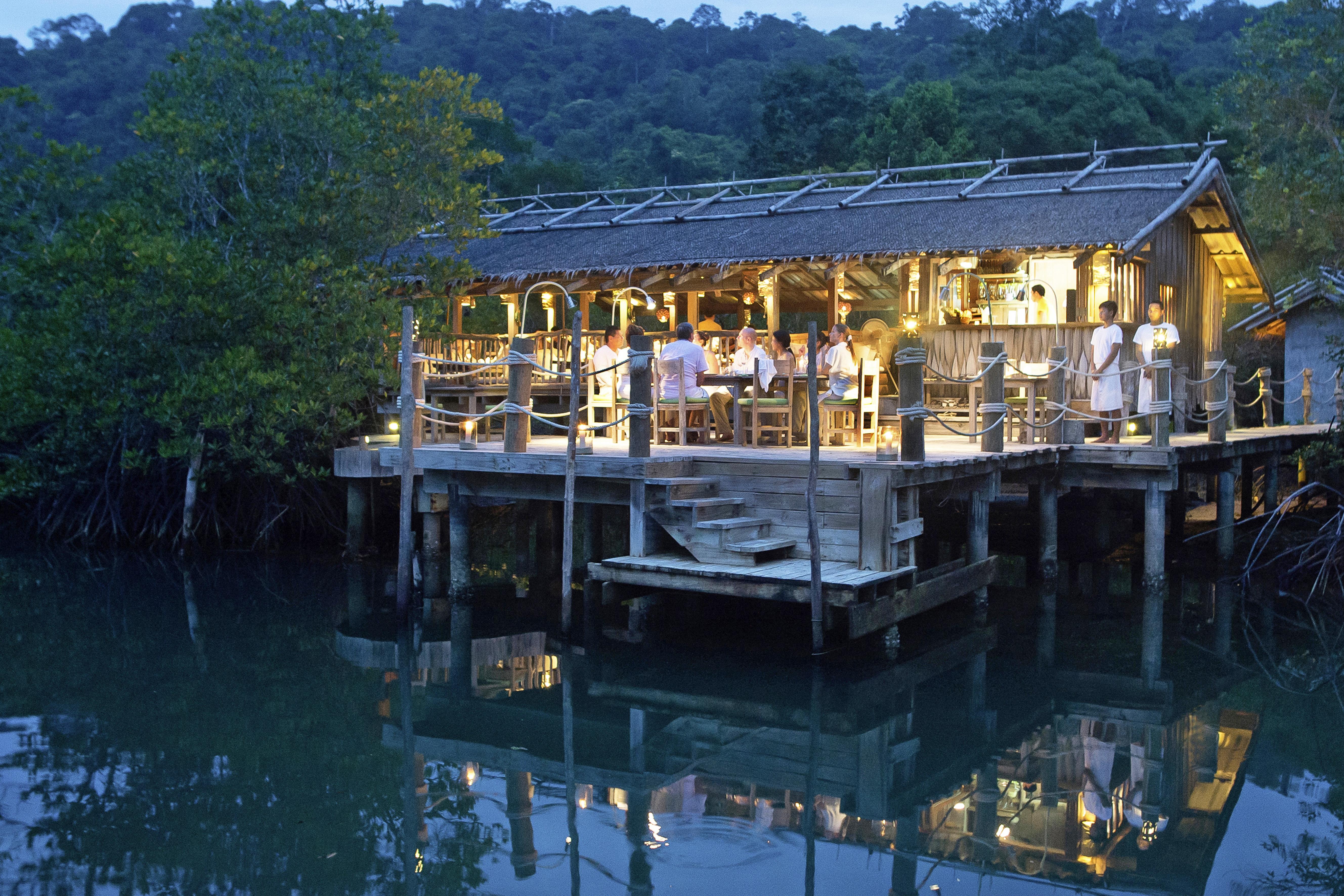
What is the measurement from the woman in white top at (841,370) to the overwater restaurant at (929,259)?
78cm

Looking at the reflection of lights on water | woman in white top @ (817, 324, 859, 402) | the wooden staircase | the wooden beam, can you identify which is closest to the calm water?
the reflection of lights on water

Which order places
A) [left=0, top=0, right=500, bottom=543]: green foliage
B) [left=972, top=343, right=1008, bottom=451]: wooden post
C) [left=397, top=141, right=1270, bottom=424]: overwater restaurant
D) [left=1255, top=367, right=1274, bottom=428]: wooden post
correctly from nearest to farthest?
[left=972, top=343, right=1008, bottom=451]: wooden post
[left=0, top=0, right=500, bottom=543]: green foliage
[left=397, top=141, right=1270, bottom=424]: overwater restaurant
[left=1255, top=367, right=1274, bottom=428]: wooden post

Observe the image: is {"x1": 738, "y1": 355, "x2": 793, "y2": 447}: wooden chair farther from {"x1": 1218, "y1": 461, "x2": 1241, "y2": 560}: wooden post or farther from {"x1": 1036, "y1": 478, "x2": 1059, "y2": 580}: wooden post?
{"x1": 1218, "y1": 461, "x2": 1241, "y2": 560}: wooden post

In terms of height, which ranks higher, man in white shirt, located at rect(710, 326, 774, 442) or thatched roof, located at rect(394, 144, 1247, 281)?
thatched roof, located at rect(394, 144, 1247, 281)

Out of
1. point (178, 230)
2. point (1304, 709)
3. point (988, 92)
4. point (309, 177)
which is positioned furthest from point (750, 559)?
point (988, 92)

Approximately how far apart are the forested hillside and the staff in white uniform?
10.9 metres

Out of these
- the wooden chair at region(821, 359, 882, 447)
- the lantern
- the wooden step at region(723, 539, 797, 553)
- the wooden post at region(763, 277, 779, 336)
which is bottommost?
the wooden step at region(723, 539, 797, 553)

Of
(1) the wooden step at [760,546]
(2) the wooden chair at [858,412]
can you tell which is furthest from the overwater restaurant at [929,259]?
(1) the wooden step at [760,546]

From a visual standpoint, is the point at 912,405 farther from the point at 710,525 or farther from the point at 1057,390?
the point at 1057,390

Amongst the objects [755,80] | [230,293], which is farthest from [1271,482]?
[755,80]

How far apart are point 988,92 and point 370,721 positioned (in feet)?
105

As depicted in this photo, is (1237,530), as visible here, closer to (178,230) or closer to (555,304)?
(555,304)

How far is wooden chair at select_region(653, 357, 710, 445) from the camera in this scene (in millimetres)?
11133

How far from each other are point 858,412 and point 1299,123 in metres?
10.4
